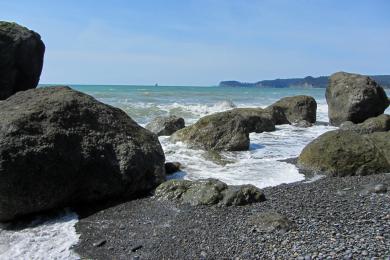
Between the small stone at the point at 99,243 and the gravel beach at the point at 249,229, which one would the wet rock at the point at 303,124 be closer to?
the gravel beach at the point at 249,229

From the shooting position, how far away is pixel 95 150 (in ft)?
27.3

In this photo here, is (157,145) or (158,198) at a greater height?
(157,145)

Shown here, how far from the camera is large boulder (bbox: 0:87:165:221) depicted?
7395 mm

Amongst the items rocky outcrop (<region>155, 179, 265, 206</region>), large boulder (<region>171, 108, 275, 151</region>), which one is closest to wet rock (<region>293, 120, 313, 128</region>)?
large boulder (<region>171, 108, 275, 151</region>)

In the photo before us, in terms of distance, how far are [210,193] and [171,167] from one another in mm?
2615

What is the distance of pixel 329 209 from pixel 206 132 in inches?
265

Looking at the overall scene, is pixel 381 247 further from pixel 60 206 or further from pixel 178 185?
pixel 60 206

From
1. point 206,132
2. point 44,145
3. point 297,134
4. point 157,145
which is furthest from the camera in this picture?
point 297,134

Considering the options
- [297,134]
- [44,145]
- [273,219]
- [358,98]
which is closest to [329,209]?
[273,219]

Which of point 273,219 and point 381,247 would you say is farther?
point 273,219

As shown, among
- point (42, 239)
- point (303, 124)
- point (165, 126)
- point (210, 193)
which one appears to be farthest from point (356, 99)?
point (42, 239)

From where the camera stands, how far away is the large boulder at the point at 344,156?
979 cm

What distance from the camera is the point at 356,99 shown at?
67.4 ft

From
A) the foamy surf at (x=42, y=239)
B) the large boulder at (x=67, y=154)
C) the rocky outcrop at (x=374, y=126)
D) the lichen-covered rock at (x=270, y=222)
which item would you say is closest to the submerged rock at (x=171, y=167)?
the large boulder at (x=67, y=154)
